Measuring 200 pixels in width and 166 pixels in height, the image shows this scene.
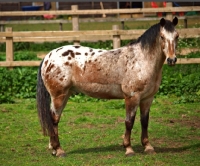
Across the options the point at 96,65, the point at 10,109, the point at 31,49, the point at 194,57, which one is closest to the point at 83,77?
the point at 96,65

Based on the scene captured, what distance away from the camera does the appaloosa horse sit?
26.0 feet

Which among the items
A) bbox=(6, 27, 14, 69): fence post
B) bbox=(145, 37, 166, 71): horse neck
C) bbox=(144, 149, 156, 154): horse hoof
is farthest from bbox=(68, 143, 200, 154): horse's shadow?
bbox=(6, 27, 14, 69): fence post

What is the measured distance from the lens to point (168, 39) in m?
7.63

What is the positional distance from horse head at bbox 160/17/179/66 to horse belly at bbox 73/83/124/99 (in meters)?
0.93

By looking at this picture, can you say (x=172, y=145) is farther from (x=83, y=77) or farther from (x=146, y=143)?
(x=83, y=77)

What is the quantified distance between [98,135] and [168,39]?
2.42 meters

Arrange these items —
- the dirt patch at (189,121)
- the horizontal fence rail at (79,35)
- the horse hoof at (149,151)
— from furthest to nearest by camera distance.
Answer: the horizontal fence rail at (79,35)
the dirt patch at (189,121)
the horse hoof at (149,151)

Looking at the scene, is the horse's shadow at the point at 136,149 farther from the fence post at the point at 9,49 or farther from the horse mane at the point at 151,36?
the fence post at the point at 9,49

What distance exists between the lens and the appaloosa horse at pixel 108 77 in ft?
26.0

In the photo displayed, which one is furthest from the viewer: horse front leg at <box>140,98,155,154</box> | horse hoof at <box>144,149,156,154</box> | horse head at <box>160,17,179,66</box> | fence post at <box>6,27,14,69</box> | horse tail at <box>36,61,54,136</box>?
fence post at <box>6,27,14,69</box>

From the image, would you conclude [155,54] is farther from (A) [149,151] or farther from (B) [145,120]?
(A) [149,151]


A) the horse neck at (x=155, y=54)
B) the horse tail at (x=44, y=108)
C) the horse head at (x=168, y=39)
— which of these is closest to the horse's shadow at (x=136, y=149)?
the horse tail at (x=44, y=108)

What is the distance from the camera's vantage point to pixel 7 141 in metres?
9.00

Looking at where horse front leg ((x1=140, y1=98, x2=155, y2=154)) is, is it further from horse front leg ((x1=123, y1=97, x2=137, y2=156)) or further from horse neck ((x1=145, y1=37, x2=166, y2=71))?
horse neck ((x1=145, y1=37, x2=166, y2=71))
